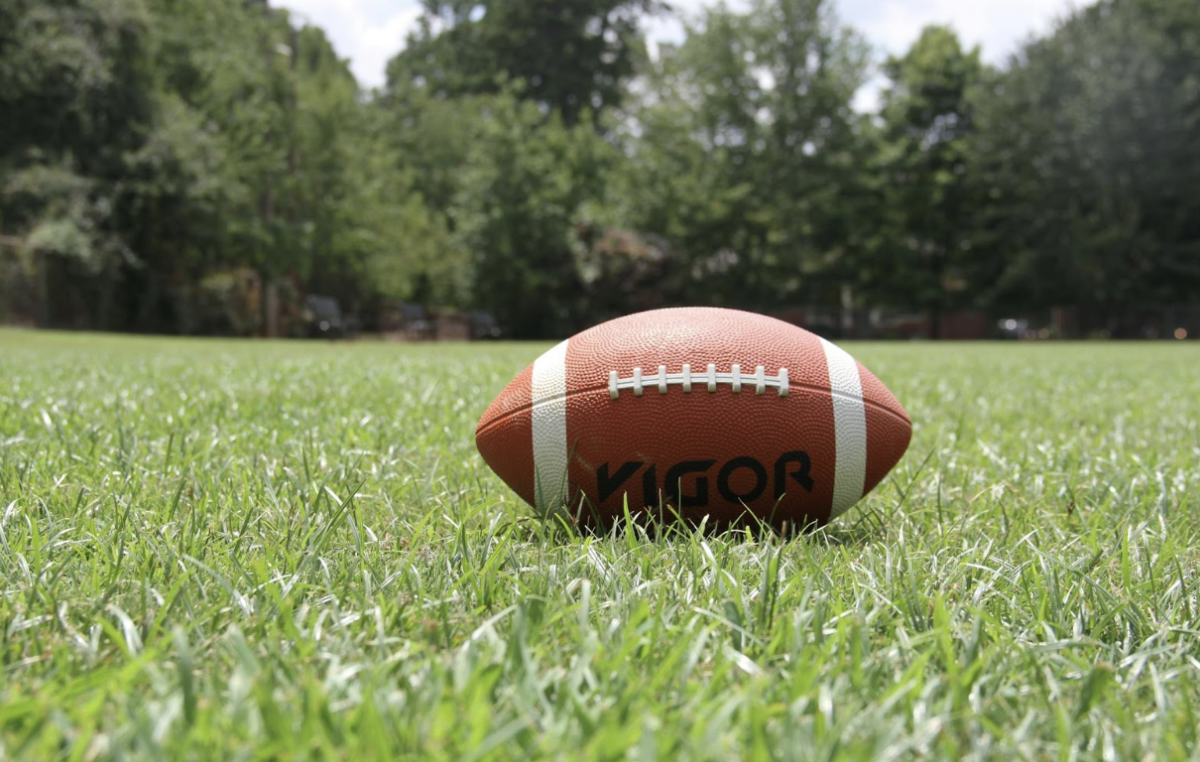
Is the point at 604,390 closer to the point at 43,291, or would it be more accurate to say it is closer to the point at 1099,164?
the point at 43,291

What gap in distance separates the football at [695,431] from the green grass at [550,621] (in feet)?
0.45

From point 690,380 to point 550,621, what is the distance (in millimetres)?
1057

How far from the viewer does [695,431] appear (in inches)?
96.7

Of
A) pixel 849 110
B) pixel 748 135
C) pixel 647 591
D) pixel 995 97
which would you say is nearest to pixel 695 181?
pixel 748 135

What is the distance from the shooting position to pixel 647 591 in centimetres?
187

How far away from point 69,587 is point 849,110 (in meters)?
38.7

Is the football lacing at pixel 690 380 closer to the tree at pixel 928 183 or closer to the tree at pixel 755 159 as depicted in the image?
the tree at pixel 755 159

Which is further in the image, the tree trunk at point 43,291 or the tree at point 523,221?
the tree at point 523,221

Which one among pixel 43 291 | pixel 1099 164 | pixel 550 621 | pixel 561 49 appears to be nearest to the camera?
pixel 550 621

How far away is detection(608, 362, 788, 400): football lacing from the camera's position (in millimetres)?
2499

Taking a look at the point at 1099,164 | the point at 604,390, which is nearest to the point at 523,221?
the point at 1099,164

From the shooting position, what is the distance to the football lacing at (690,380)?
8.20 feet

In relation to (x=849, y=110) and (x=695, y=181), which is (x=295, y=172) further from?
(x=849, y=110)

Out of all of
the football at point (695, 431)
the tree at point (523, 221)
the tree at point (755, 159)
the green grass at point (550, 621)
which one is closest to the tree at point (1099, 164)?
the tree at point (755, 159)
